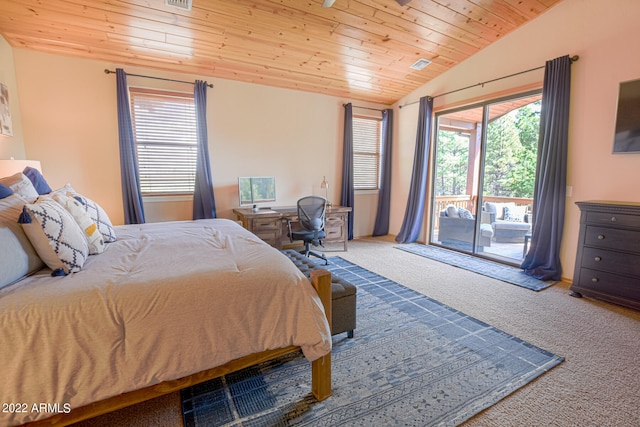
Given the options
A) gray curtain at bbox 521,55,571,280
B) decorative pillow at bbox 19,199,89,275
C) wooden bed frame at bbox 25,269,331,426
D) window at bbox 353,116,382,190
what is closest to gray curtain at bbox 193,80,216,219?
decorative pillow at bbox 19,199,89,275

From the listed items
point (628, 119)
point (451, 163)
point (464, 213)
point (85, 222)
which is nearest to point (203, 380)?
point (85, 222)

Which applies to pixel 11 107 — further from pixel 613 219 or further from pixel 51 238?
pixel 613 219

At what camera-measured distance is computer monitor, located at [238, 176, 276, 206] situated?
4.10m

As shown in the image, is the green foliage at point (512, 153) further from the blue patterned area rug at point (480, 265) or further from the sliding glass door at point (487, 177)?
the blue patterned area rug at point (480, 265)

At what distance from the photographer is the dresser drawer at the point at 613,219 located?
2.47 meters

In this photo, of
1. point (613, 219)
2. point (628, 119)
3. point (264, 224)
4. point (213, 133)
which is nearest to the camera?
point (613, 219)

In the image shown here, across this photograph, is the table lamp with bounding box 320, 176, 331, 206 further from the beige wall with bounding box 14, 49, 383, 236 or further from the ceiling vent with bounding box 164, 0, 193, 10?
the ceiling vent with bounding box 164, 0, 193, 10

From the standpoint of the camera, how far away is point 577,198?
3.19m

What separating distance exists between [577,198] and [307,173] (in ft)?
11.7

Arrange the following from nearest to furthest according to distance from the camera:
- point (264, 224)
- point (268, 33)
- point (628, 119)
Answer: point (628, 119), point (268, 33), point (264, 224)

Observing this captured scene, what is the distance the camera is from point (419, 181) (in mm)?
4859

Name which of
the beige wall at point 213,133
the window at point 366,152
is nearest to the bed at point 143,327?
the beige wall at point 213,133

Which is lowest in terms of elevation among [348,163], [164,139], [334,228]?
[334,228]

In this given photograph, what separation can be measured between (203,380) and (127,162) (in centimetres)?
317
